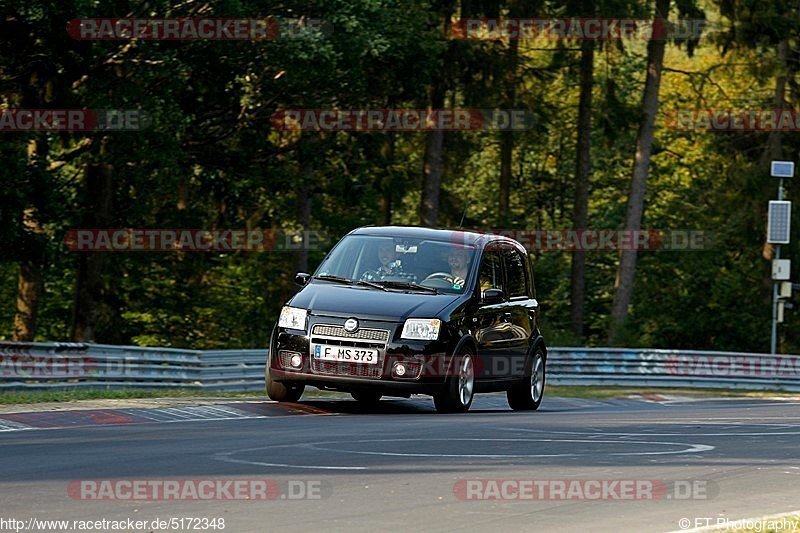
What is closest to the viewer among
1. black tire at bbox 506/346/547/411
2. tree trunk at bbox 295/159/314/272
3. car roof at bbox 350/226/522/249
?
car roof at bbox 350/226/522/249

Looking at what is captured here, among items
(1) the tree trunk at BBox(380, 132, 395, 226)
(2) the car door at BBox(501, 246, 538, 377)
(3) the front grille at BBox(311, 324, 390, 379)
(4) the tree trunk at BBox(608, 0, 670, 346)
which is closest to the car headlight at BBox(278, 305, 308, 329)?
(3) the front grille at BBox(311, 324, 390, 379)

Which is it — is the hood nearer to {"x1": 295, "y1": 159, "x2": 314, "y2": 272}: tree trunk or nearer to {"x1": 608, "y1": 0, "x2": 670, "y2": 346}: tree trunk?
{"x1": 295, "y1": 159, "x2": 314, "y2": 272}: tree trunk

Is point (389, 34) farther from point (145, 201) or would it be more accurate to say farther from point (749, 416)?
point (749, 416)

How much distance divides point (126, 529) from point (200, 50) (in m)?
23.9

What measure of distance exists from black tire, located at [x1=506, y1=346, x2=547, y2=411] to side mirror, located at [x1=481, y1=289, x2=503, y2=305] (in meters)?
1.91

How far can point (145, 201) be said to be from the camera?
3603 centimetres

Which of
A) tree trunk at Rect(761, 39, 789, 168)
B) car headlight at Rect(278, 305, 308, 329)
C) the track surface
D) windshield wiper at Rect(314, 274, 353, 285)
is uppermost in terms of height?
tree trunk at Rect(761, 39, 789, 168)

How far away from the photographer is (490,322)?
17.0 m

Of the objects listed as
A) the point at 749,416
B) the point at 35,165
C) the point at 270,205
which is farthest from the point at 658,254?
the point at 749,416

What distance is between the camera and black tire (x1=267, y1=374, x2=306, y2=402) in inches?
658

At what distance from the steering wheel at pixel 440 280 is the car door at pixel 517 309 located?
1115 mm

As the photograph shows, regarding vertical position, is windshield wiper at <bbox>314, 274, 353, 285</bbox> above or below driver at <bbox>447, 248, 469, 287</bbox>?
below

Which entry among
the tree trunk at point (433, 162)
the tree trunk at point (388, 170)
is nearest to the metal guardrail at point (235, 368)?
the tree trunk at point (433, 162)

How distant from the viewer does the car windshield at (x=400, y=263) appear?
1661 cm
